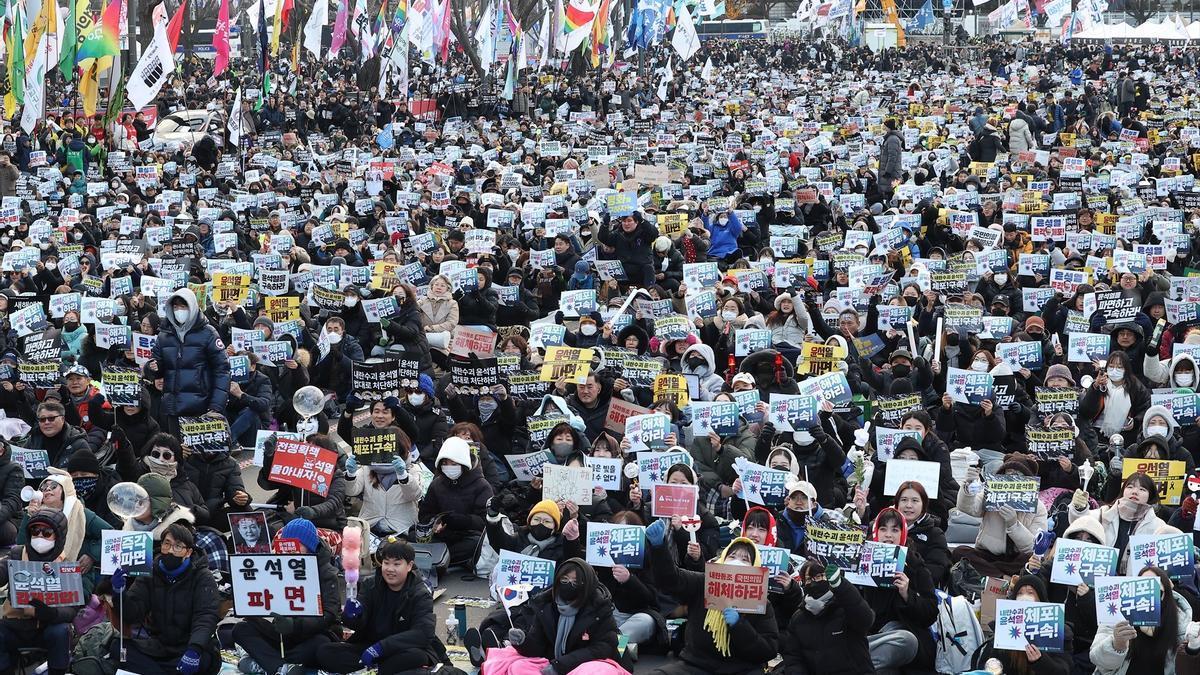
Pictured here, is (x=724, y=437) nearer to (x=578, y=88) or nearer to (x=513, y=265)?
(x=513, y=265)

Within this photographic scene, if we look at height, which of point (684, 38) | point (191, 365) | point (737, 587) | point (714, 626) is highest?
point (684, 38)

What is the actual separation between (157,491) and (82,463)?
56 centimetres

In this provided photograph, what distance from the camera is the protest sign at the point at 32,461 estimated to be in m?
10.7

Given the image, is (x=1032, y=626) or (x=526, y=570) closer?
(x=1032, y=626)

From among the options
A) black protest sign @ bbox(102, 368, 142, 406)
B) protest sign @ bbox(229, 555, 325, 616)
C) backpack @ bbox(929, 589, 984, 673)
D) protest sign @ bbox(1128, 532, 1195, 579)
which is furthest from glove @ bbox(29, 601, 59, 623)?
protest sign @ bbox(1128, 532, 1195, 579)

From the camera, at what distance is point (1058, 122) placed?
34031mm

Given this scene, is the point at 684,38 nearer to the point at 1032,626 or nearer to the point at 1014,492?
the point at 1014,492

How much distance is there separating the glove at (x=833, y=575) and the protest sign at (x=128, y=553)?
11.1 ft

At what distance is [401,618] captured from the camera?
8367 millimetres

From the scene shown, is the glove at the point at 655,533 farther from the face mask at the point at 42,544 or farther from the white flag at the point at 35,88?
the white flag at the point at 35,88

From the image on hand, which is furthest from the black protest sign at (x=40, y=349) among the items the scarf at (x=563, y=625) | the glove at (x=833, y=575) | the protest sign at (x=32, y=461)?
the glove at (x=833, y=575)

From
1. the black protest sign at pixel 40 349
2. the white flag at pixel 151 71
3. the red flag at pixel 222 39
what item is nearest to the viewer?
the black protest sign at pixel 40 349

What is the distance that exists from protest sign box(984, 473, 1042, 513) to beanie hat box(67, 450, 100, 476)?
4.72 meters

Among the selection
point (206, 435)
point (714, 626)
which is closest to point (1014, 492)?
point (714, 626)
